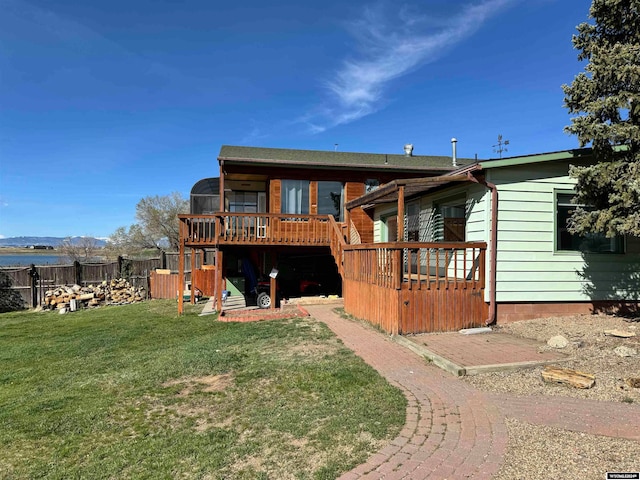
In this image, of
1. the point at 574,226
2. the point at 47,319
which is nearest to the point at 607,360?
the point at 574,226

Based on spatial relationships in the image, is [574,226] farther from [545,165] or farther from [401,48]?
[401,48]

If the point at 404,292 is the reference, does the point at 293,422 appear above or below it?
below

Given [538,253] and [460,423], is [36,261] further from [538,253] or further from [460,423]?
[460,423]

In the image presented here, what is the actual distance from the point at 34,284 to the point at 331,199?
14.2m

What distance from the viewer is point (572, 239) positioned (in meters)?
7.53

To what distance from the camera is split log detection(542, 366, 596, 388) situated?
3.99 meters

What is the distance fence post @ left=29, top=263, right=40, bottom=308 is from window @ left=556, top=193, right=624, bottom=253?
19983 mm

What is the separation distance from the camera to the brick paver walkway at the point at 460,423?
104 inches

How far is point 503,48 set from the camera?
11570 mm

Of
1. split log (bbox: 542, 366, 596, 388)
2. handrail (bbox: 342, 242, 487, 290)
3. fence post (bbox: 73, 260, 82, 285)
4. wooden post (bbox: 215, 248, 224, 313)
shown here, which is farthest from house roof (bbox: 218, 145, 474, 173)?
split log (bbox: 542, 366, 596, 388)

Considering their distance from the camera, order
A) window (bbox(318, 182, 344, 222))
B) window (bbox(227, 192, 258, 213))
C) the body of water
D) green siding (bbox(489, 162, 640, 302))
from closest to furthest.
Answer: green siding (bbox(489, 162, 640, 302)) < window (bbox(318, 182, 344, 222)) < window (bbox(227, 192, 258, 213)) < the body of water

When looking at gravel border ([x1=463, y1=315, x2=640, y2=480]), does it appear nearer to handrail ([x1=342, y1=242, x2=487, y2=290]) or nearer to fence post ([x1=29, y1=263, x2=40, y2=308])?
handrail ([x1=342, y1=242, x2=487, y2=290])

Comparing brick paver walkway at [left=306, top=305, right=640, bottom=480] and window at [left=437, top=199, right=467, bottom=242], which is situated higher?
window at [left=437, top=199, right=467, bottom=242]

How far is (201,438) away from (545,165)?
7.50 m
